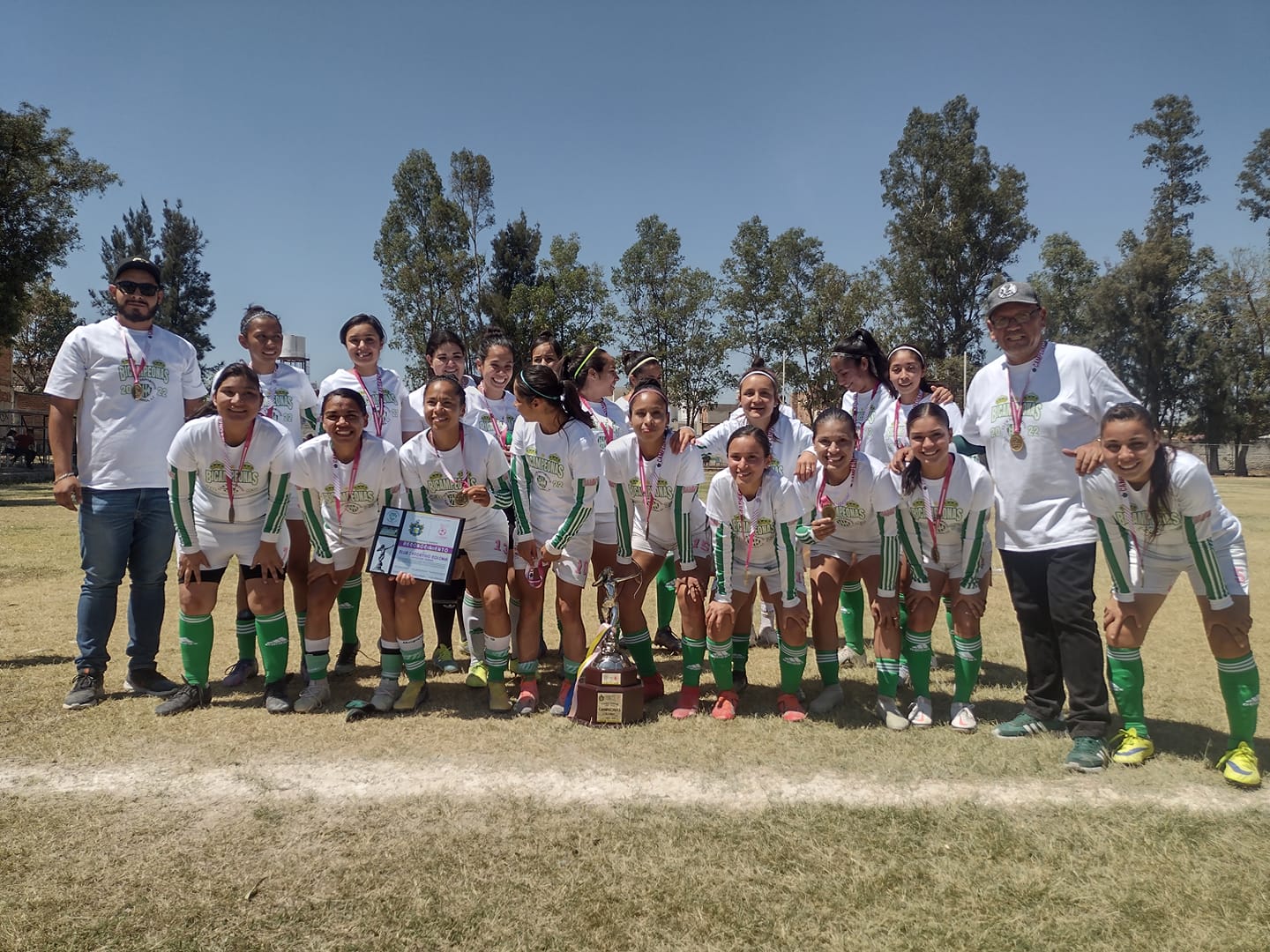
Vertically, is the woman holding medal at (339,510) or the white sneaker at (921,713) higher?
the woman holding medal at (339,510)

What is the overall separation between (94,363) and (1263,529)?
18.2 meters

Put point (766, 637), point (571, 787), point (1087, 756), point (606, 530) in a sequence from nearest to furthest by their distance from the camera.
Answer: point (571, 787), point (1087, 756), point (606, 530), point (766, 637)

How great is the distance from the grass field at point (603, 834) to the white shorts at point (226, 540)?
3.03 ft

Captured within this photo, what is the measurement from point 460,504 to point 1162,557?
13.2ft

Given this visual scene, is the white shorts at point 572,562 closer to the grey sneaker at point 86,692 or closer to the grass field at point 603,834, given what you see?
the grass field at point 603,834

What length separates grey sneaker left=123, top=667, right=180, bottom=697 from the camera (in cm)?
511

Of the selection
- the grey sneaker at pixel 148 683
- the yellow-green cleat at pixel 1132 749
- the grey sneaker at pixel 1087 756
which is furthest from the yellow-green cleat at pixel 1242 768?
the grey sneaker at pixel 148 683

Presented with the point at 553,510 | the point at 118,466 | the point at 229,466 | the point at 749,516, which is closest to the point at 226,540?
the point at 229,466

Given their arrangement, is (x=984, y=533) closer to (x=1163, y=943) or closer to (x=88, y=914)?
(x=1163, y=943)

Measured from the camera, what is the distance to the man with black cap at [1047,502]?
4383mm

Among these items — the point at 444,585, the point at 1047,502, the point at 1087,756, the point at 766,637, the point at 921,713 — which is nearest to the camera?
the point at 1087,756

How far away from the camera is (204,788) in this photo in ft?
12.3

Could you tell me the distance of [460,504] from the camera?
511 cm

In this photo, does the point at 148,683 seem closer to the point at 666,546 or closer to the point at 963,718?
the point at 666,546
